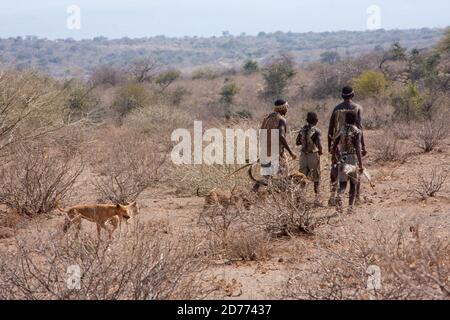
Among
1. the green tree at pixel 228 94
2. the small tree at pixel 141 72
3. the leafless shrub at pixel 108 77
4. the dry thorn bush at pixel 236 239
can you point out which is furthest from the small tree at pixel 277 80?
the dry thorn bush at pixel 236 239

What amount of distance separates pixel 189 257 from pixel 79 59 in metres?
94.1

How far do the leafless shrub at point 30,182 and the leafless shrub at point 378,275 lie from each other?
4205mm

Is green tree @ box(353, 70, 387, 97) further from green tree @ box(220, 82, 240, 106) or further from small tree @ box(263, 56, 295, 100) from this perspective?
green tree @ box(220, 82, 240, 106)

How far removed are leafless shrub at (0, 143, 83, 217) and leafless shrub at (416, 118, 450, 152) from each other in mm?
8227

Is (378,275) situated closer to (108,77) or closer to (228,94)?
(228,94)

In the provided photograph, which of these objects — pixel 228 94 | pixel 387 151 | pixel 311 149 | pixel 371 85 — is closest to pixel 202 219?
pixel 311 149

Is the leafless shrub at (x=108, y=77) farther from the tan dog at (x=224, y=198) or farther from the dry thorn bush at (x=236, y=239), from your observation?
the dry thorn bush at (x=236, y=239)

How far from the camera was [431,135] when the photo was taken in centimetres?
1359

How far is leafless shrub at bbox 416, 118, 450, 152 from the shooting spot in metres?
13.6

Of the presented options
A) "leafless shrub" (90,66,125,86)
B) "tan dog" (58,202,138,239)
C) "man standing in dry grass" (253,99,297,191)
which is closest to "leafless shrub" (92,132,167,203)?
"tan dog" (58,202,138,239)

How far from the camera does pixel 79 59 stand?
9500 centimetres

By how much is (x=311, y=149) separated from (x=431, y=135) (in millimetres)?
6444

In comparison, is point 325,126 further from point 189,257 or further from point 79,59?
point 79,59
